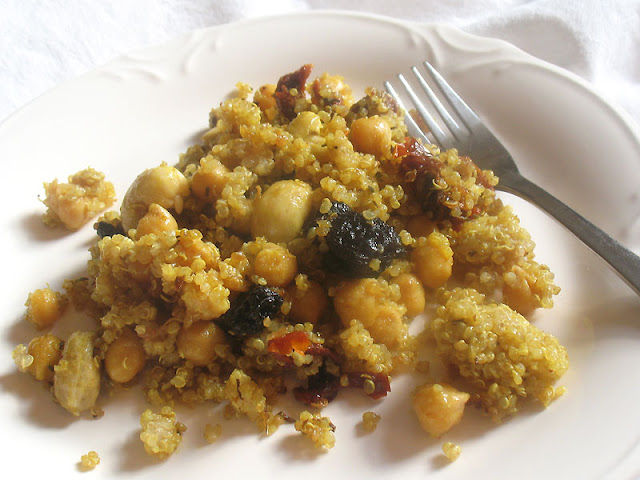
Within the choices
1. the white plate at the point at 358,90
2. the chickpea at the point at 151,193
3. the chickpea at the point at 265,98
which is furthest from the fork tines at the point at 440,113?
the chickpea at the point at 151,193

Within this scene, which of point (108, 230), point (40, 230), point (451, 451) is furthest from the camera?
point (40, 230)

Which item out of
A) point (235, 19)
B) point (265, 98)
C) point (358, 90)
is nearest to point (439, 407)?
point (265, 98)

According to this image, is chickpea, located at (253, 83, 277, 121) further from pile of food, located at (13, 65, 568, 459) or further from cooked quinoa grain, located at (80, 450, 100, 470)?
cooked quinoa grain, located at (80, 450, 100, 470)

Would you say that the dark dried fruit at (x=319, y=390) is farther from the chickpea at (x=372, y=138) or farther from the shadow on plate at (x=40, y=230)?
the shadow on plate at (x=40, y=230)

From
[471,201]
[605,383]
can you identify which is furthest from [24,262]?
[605,383]

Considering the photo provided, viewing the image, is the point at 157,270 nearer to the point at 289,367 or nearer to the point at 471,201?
the point at 289,367

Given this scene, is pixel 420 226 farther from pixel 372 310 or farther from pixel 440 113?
pixel 440 113

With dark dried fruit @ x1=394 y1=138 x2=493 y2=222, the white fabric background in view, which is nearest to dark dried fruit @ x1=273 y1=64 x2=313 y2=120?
dark dried fruit @ x1=394 y1=138 x2=493 y2=222
